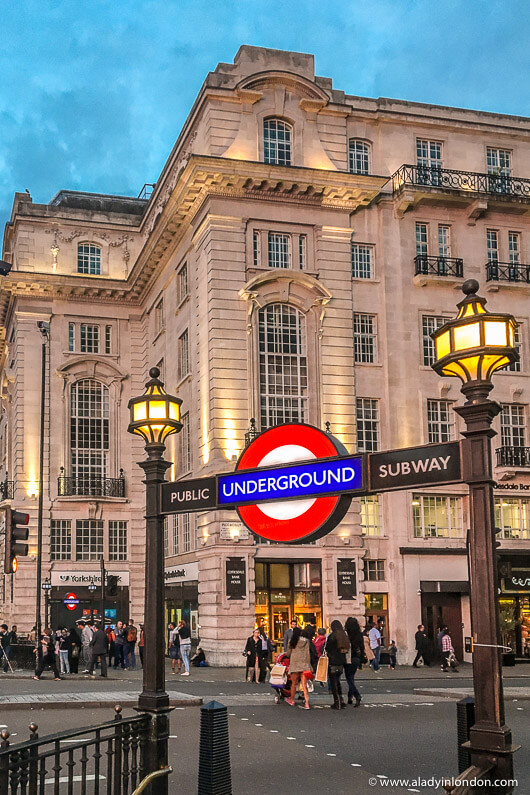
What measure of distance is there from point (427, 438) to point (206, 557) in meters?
10.2

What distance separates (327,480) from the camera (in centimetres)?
844

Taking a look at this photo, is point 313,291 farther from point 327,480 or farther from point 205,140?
point 327,480

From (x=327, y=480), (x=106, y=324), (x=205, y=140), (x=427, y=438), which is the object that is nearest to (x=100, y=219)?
(x=106, y=324)

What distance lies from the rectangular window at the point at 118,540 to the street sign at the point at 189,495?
1510 inches

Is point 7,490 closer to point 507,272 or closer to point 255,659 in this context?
point 255,659

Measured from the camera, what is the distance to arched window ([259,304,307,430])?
37.0 m

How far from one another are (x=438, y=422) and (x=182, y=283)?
12.5 meters

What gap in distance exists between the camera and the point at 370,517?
38062 mm

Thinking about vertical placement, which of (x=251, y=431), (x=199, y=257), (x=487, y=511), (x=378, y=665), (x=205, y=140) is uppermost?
(x=205, y=140)

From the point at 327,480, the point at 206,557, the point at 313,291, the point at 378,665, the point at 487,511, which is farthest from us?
the point at 313,291

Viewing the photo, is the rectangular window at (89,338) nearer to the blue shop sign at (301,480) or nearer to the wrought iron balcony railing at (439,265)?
the wrought iron balcony railing at (439,265)

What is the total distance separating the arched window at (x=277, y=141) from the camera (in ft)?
127

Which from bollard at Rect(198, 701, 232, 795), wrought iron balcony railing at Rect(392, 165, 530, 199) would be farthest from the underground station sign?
wrought iron balcony railing at Rect(392, 165, 530, 199)

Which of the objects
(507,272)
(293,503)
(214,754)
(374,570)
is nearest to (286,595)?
(374,570)
